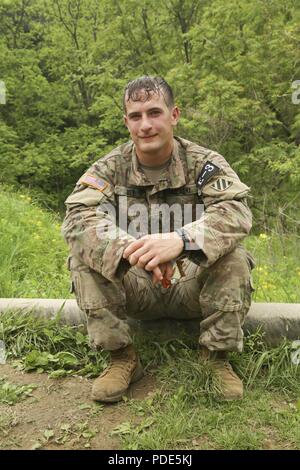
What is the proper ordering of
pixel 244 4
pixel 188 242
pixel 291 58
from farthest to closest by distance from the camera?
pixel 244 4 < pixel 291 58 < pixel 188 242

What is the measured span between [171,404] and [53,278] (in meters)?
2.08

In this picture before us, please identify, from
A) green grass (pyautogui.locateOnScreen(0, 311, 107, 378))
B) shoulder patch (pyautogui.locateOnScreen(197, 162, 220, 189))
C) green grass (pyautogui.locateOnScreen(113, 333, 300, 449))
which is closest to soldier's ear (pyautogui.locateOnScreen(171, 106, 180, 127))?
shoulder patch (pyautogui.locateOnScreen(197, 162, 220, 189))

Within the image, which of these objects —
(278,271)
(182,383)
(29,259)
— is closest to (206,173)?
(182,383)

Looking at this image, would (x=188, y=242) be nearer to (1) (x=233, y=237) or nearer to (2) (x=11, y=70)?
(1) (x=233, y=237)

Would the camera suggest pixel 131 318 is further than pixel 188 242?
Yes

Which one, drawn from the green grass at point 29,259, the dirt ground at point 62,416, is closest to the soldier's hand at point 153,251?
the dirt ground at point 62,416

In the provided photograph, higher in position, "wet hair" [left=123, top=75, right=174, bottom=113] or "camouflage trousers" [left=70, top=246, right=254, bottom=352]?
"wet hair" [left=123, top=75, right=174, bottom=113]

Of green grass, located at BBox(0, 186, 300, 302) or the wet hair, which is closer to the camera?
the wet hair

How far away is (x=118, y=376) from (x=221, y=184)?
97 cm

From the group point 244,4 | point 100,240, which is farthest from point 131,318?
point 244,4

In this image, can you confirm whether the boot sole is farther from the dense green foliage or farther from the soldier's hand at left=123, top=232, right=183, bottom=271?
the dense green foliage

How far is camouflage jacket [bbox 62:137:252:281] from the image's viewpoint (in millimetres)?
2090

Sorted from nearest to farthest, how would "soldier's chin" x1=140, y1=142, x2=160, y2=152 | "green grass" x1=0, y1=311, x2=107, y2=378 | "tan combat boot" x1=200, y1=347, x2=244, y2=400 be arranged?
"tan combat boot" x1=200, y1=347, x2=244, y2=400, "soldier's chin" x1=140, y1=142, x2=160, y2=152, "green grass" x1=0, y1=311, x2=107, y2=378

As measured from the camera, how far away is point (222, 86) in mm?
8102
